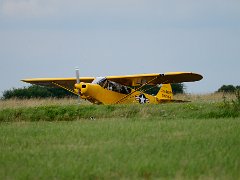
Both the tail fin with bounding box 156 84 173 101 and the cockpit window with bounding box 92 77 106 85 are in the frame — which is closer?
the cockpit window with bounding box 92 77 106 85

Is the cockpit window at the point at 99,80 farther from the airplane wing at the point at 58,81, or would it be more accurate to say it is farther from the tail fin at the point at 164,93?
the tail fin at the point at 164,93

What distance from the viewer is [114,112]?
20.3 meters

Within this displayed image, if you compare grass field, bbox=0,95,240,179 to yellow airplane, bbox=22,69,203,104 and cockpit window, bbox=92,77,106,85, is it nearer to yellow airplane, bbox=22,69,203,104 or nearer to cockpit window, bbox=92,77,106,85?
yellow airplane, bbox=22,69,203,104

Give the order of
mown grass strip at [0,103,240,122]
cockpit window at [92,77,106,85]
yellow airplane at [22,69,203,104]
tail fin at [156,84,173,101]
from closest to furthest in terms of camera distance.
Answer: mown grass strip at [0,103,240,122]
yellow airplane at [22,69,203,104]
cockpit window at [92,77,106,85]
tail fin at [156,84,173,101]

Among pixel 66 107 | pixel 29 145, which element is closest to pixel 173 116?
pixel 66 107

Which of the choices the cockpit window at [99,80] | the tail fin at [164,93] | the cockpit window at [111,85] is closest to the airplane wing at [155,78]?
the cockpit window at [111,85]

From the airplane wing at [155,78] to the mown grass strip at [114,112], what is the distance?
671 centimetres

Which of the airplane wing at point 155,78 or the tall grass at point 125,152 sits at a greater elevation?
the airplane wing at point 155,78

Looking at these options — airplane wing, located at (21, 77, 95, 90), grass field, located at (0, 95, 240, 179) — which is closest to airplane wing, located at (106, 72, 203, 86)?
airplane wing, located at (21, 77, 95, 90)

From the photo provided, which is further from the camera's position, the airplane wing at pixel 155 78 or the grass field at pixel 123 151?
the airplane wing at pixel 155 78

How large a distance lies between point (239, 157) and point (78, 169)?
2.82 metres

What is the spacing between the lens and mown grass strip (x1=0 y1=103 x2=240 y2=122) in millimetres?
19047

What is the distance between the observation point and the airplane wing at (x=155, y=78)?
→ 27.0 metres

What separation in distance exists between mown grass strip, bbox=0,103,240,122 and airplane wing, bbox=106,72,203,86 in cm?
671
